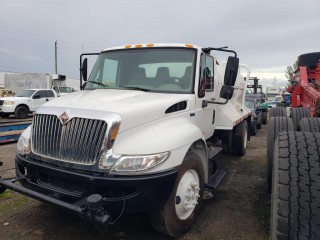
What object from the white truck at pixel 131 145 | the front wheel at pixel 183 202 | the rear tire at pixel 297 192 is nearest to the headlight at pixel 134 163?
the white truck at pixel 131 145

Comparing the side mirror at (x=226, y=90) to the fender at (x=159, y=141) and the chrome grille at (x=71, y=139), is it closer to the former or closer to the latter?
the fender at (x=159, y=141)

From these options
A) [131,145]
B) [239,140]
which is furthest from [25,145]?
[239,140]

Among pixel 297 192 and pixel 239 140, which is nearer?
pixel 297 192

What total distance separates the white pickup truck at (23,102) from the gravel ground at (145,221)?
13.8 m

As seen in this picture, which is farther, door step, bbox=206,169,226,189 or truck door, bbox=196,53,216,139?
truck door, bbox=196,53,216,139

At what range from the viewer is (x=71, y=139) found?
3.00 metres

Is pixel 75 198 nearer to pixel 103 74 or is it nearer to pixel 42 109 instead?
pixel 42 109

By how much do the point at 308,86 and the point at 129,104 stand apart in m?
5.39

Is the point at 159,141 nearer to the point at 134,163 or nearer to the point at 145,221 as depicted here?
the point at 134,163

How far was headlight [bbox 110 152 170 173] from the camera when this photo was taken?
9.10 ft

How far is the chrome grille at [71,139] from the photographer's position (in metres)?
2.88

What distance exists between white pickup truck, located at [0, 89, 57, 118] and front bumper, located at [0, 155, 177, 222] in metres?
15.5

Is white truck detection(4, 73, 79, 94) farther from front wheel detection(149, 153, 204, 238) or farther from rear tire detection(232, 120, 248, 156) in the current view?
front wheel detection(149, 153, 204, 238)

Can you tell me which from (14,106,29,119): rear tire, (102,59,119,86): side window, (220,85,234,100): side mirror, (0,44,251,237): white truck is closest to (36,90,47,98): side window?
(14,106,29,119): rear tire
